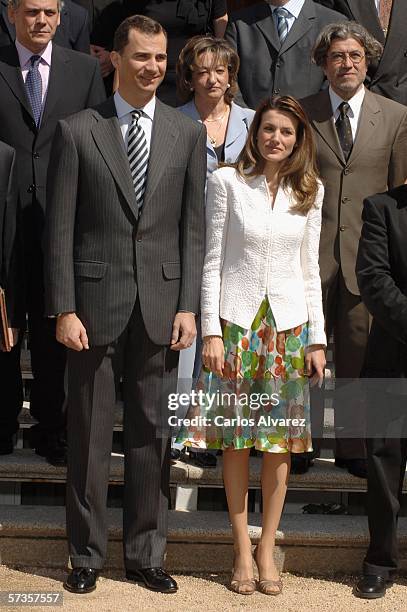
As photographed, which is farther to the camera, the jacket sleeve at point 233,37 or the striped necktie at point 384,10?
the striped necktie at point 384,10

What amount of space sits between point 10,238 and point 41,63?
2.84 feet

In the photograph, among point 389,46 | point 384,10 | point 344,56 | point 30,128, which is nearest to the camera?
point 30,128

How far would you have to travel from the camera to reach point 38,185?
17.5 feet

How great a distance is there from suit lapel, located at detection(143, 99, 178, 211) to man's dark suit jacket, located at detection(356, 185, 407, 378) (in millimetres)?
855

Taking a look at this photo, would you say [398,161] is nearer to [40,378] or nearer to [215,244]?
[215,244]

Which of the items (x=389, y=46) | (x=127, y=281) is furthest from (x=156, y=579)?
(x=389, y=46)

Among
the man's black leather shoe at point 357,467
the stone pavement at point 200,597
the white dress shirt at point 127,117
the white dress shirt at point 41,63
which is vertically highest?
the white dress shirt at point 41,63

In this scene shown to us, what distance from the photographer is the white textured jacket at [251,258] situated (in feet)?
16.0

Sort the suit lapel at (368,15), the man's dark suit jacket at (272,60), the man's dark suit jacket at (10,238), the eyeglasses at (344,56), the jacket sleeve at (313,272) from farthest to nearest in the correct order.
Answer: the suit lapel at (368,15) → the man's dark suit jacket at (272,60) → the eyeglasses at (344,56) → the man's dark suit jacket at (10,238) → the jacket sleeve at (313,272)

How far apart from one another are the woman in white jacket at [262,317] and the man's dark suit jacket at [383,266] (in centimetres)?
22

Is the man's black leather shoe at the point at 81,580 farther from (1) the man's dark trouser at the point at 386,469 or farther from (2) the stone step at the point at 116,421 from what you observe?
(1) the man's dark trouser at the point at 386,469

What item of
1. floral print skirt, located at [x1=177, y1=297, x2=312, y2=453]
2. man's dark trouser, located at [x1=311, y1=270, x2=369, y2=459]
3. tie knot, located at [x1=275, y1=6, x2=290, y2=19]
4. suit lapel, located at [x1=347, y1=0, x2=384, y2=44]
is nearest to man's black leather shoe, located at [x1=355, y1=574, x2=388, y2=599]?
floral print skirt, located at [x1=177, y1=297, x2=312, y2=453]

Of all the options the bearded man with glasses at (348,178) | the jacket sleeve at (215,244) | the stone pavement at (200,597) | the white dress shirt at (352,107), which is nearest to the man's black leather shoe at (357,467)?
the bearded man with glasses at (348,178)

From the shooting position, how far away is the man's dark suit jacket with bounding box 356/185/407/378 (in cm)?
487
